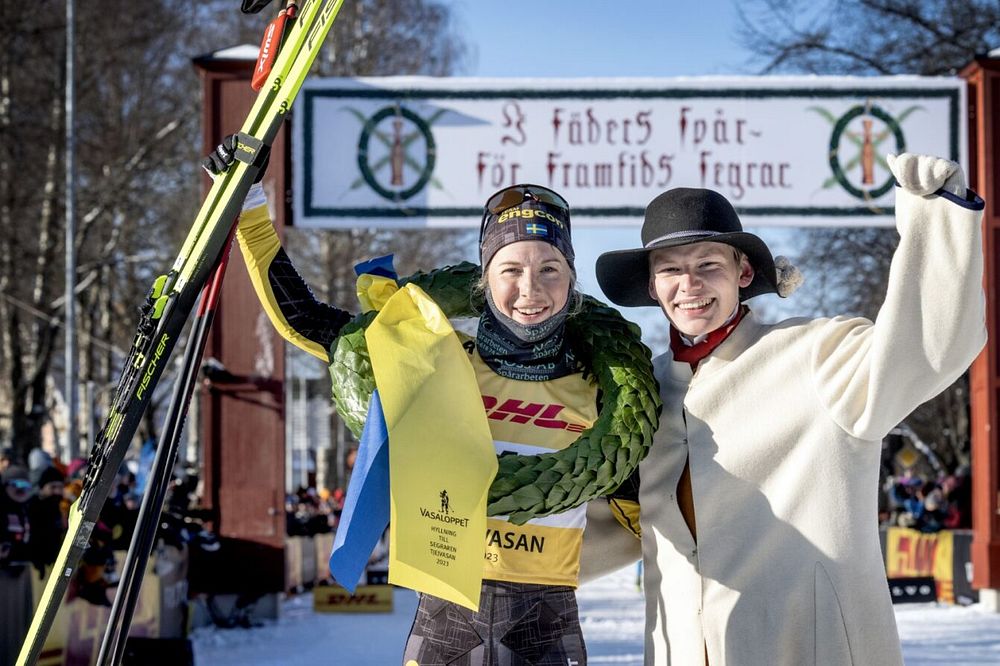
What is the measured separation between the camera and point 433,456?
9.54 feet

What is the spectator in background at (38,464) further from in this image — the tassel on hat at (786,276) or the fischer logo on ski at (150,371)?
the tassel on hat at (786,276)

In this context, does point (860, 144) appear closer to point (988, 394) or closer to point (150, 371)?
point (988, 394)

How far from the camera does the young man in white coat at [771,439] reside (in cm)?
269

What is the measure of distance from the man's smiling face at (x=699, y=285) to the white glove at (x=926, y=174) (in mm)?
627

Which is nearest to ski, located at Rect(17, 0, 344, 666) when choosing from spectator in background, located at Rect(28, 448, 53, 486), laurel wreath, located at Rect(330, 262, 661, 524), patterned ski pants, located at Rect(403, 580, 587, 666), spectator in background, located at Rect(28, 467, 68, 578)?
laurel wreath, located at Rect(330, 262, 661, 524)

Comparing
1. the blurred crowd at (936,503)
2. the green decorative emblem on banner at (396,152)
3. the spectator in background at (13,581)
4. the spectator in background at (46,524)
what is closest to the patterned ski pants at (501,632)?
the spectator in background at (13,581)

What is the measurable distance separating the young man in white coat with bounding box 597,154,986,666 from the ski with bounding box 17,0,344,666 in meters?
0.92

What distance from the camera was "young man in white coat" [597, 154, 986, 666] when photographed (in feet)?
8.83

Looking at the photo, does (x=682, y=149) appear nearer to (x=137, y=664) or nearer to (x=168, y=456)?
(x=137, y=664)

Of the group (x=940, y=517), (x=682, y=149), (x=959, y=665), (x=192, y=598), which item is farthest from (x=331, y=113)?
(x=940, y=517)

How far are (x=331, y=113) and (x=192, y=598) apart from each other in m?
3.94

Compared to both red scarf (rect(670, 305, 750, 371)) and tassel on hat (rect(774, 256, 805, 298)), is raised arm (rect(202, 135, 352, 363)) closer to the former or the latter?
red scarf (rect(670, 305, 750, 371))

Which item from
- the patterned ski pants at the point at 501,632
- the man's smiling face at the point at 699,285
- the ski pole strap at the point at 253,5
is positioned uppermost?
the ski pole strap at the point at 253,5

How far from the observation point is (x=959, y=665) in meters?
8.12
